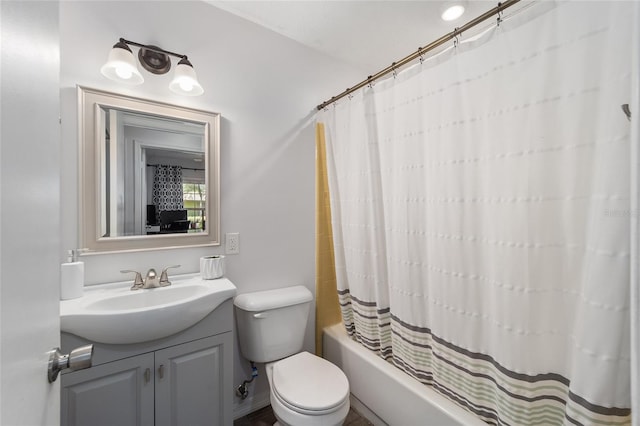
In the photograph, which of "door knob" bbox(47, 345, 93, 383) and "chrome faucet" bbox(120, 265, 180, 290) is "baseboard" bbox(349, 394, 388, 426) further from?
"door knob" bbox(47, 345, 93, 383)

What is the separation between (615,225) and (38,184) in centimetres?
130

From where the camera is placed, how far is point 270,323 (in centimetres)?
153

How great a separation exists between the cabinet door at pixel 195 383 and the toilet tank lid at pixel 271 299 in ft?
0.80

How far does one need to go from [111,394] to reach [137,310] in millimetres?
362

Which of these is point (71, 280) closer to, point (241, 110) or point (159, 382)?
point (159, 382)

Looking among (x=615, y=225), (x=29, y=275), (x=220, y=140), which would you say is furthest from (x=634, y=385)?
(x=220, y=140)

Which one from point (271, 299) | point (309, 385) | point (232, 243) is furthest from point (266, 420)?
point (232, 243)

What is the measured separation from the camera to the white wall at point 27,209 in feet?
1.13

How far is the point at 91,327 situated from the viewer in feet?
3.12

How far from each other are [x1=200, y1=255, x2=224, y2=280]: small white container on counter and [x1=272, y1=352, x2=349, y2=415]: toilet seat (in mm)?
599

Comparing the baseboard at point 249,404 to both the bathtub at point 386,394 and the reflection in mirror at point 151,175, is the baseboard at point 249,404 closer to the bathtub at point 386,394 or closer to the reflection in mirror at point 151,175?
the bathtub at point 386,394

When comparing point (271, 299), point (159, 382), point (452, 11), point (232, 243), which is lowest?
point (159, 382)

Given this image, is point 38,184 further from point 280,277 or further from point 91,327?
point 280,277

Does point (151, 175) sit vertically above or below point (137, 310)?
above
